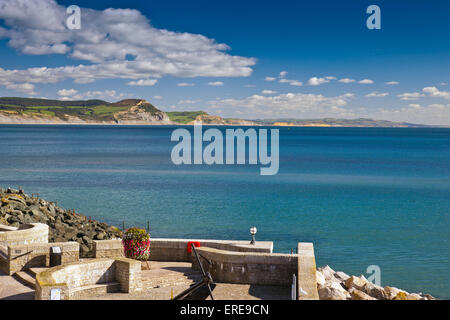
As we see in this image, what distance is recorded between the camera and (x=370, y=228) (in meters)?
41.9

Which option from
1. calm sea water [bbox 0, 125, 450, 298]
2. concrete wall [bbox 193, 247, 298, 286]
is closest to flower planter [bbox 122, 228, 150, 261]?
concrete wall [bbox 193, 247, 298, 286]

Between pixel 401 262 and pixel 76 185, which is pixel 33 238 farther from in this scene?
pixel 76 185

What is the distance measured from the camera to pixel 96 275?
52.6 ft

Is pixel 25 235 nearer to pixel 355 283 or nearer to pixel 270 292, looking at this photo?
pixel 270 292

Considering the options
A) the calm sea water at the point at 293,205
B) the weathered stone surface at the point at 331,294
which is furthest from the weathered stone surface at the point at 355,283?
the calm sea water at the point at 293,205

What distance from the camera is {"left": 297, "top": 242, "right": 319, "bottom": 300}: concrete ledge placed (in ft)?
48.5

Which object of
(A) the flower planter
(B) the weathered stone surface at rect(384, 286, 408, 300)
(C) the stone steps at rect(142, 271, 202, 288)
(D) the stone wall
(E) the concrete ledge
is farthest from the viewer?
(B) the weathered stone surface at rect(384, 286, 408, 300)

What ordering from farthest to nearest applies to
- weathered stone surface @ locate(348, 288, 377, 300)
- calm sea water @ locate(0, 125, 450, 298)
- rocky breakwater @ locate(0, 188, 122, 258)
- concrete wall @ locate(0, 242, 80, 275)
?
calm sea water @ locate(0, 125, 450, 298)
rocky breakwater @ locate(0, 188, 122, 258)
weathered stone surface @ locate(348, 288, 377, 300)
concrete wall @ locate(0, 242, 80, 275)

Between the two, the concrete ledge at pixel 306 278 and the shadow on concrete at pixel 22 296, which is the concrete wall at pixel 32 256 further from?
the concrete ledge at pixel 306 278

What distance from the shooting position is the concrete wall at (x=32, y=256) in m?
17.6

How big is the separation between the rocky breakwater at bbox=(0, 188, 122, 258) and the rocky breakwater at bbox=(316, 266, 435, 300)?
45.0 ft

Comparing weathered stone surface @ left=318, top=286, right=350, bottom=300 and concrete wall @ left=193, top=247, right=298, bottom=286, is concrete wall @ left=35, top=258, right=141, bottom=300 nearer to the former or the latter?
concrete wall @ left=193, top=247, right=298, bottom=286

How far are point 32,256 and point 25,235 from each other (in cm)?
223
